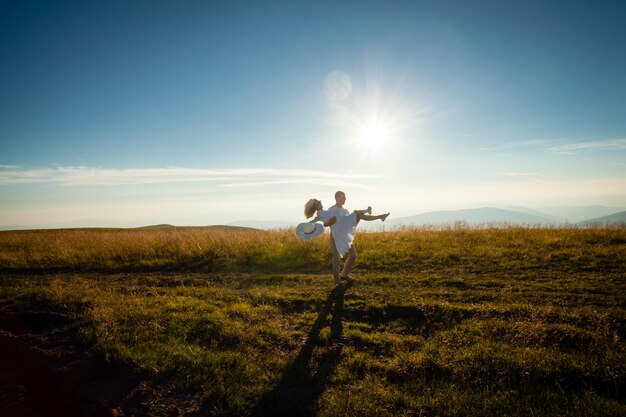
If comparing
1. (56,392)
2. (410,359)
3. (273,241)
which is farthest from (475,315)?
(273,241)

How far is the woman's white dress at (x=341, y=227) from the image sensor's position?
10.1m

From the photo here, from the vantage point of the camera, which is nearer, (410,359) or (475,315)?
(410,359)

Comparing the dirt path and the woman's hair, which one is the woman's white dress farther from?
the dirt path

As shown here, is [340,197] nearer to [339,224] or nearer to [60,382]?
[339,224]

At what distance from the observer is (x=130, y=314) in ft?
25.8

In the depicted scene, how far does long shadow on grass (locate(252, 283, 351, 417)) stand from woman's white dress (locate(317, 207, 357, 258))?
9.85ft

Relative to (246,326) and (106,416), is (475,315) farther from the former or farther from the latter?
(106,416)

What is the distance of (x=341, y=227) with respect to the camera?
10211 millimetres

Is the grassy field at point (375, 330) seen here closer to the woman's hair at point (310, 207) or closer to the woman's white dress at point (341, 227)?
the woman's white dress at point (341, 227)

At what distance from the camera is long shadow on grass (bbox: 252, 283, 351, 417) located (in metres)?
4.70

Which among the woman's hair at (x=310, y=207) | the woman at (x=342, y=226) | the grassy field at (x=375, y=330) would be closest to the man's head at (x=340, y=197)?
the woman at (x=342, y=226)

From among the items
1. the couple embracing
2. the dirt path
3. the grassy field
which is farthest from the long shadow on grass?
the couple embracing

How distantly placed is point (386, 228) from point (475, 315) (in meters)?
14.3

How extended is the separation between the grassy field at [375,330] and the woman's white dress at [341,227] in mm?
1316
